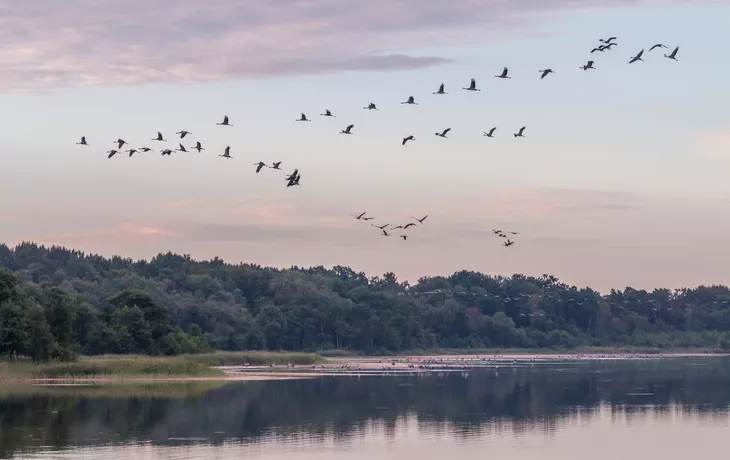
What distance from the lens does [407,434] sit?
2338 inches

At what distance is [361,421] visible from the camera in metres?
65.2

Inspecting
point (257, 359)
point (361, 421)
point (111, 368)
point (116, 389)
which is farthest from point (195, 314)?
point (361, 421)

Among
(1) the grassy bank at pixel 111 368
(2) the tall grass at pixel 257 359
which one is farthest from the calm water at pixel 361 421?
(2) the tall grass at pixel 257 359

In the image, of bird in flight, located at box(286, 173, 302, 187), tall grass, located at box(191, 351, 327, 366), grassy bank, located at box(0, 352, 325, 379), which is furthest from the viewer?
tall grass, located at box(191, 351, 327, 366)

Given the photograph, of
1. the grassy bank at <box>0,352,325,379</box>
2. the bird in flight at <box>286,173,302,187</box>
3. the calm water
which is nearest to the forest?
the grassy bank at <box>0,352,325,379</box>

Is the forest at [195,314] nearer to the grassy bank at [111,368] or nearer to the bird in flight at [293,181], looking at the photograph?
the grassy bank at [111,368]

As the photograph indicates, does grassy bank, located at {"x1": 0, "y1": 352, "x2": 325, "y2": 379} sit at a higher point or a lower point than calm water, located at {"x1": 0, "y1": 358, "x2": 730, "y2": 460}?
higher

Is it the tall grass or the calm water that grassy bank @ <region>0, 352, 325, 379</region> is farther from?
the tall grass

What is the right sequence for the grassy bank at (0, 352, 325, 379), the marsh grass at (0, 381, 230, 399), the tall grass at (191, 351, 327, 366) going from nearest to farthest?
the marsh grass at (0, 381, 230, 399) < the grassy bank at (0, 352, 325, 379) < the tall grass at (191, 351, 327, 366)

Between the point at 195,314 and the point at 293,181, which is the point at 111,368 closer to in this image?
the point at 293,181

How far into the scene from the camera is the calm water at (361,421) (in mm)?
52000

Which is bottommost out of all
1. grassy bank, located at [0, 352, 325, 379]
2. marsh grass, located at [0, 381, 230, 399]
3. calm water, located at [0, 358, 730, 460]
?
calm water, located at [0, 358, 730, 460]

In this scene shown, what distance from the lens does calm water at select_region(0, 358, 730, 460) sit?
52.0m

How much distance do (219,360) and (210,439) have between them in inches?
2693
